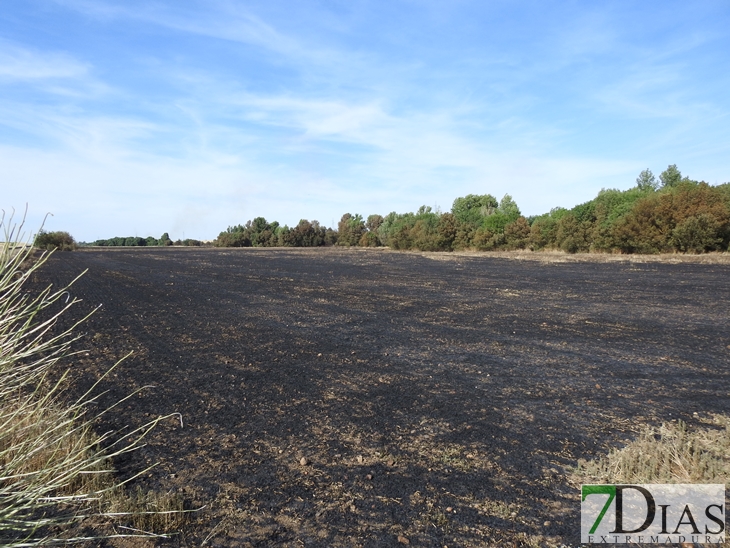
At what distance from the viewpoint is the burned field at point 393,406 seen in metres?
2.92

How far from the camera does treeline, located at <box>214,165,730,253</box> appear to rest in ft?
106

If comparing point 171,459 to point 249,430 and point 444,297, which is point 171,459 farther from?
point 444,297

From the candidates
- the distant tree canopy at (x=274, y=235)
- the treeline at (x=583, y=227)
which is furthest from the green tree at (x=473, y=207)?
the distant tree canopy at (x=274, y=235)

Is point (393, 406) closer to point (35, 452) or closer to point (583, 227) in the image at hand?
point (35, 452)

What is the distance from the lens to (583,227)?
40.8 metres

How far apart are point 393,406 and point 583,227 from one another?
136 feet

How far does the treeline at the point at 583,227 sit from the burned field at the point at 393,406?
27086 mm

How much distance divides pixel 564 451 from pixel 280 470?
94.9 inches

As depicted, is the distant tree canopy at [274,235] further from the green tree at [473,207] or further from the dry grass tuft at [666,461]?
the dry grass tuft at [666,461]

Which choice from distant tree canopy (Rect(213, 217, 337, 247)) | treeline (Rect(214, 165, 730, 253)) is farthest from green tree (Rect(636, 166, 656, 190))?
distant tree canopy (Rect(213, 217, 337, 247))

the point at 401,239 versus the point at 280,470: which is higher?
the point at 401,239

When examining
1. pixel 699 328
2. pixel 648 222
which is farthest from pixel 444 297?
pixel 648 222

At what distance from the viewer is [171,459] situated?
142 inches

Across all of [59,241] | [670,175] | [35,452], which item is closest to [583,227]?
[670,175]
